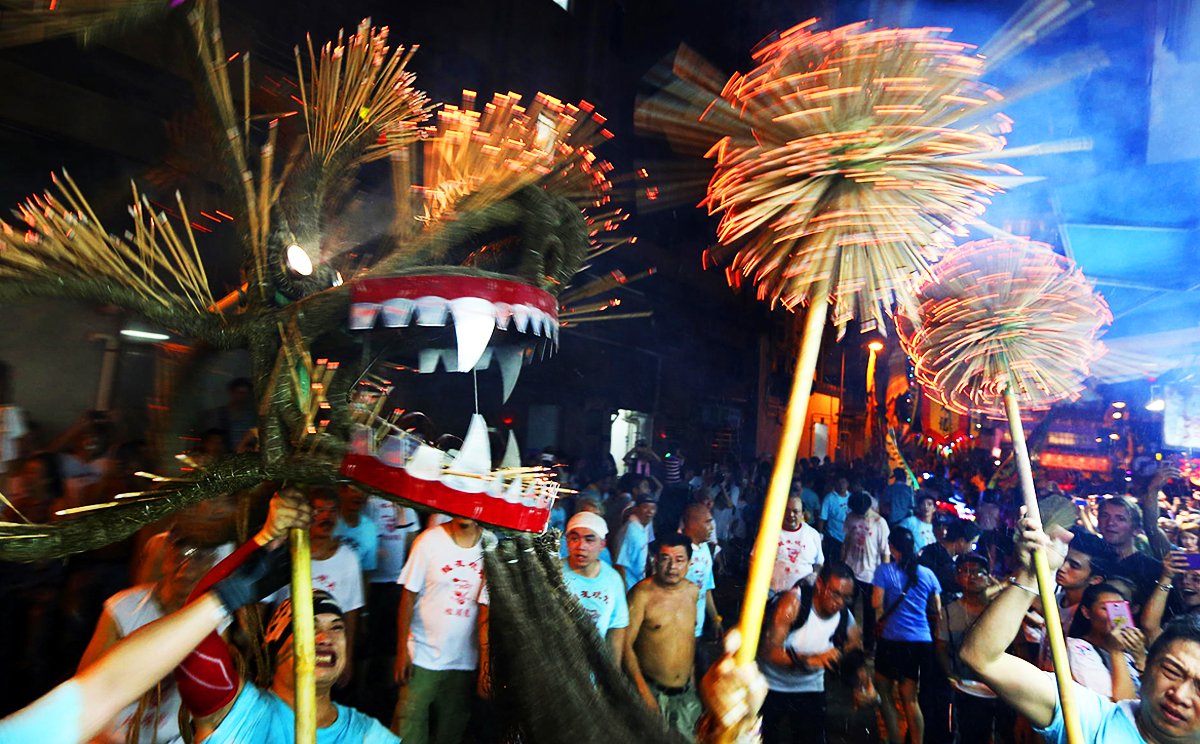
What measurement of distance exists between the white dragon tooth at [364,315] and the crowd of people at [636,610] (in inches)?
23.7

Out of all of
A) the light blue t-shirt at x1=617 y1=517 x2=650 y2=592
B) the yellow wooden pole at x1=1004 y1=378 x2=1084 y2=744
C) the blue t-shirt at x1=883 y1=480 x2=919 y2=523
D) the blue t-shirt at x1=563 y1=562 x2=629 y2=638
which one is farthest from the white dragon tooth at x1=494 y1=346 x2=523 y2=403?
the blue t-shirt at x1=883 y1=480 x2=919 y2=523

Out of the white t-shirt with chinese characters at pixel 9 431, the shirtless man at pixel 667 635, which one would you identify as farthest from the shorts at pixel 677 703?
the white t-shirt with chinese characters at pixel 9 431

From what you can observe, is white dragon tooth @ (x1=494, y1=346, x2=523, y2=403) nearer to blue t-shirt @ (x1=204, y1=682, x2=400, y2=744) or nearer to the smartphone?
blue t-shirt @ (x1=204, y1=682, x2=400, y2=744)

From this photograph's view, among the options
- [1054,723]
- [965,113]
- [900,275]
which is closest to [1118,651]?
[1054,723]

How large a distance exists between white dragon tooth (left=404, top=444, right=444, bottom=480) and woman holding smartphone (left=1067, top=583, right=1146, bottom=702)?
9.85 feet

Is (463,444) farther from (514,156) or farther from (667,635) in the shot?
(667,635)

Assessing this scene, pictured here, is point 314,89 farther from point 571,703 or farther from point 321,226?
point 571,703

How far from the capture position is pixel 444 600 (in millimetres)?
2930

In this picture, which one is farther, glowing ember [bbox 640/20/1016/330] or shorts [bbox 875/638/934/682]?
shorts [bbox 875/638/934/682]

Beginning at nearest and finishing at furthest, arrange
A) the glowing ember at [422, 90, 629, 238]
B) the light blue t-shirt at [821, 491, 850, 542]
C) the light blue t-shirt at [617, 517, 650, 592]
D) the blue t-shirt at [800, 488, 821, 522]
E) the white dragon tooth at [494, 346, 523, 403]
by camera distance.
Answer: the glowing ember at [422, 90, 629, 238] → the white dragon tooth at [494, 346, 523, 403] → the light blue t-shirt at [617, 517, 650, 592] → the light blue t-shirt at [821, 491, 850, 542] → the blue t-shirt at [800, 488, 821, 522]

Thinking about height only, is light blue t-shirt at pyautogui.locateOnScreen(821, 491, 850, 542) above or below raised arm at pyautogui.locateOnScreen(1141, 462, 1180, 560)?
below

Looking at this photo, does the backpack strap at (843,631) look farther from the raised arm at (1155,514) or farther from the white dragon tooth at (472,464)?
the white dragon tooth at (472,464)

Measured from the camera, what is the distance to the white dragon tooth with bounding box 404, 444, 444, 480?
3.69ft

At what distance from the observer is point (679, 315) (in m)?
10.1
